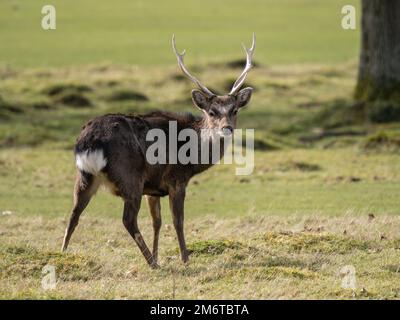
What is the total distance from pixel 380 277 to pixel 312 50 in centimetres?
4413

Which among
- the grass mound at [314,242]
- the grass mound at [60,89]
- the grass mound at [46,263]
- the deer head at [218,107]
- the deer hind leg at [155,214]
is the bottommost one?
the grass mound at [60,89]

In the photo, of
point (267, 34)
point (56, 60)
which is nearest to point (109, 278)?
point (56, 60)

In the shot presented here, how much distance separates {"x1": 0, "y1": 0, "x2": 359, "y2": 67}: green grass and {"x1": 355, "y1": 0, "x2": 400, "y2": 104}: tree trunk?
18.9 meters

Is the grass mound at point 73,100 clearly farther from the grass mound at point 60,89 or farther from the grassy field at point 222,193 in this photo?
the grass mound at point 60,89

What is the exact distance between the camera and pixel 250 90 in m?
13.8

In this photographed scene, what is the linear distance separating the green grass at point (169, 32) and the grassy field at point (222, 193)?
62cm

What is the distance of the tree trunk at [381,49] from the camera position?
85.0ft

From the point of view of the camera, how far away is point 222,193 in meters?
19.3

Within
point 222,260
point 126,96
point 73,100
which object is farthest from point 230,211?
point 126,96

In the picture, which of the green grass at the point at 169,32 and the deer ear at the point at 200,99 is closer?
the deer ear at the point at 200,99

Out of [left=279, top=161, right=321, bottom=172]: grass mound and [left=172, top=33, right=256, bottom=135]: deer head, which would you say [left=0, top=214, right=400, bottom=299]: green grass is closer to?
[left=172, top=33, right=256, bottom=135]: deer head

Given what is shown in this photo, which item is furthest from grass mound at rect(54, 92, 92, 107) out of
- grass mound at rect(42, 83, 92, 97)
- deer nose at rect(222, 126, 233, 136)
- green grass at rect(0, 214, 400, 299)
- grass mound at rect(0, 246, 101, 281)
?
grass mound at rect(0, 246, 101, 281)

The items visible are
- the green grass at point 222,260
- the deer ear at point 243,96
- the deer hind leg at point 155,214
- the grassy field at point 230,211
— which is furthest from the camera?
the deer ear at point 243,96

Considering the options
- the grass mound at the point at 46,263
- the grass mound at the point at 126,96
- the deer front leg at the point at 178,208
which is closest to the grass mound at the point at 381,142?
the deer front leg at the point at 178,208
